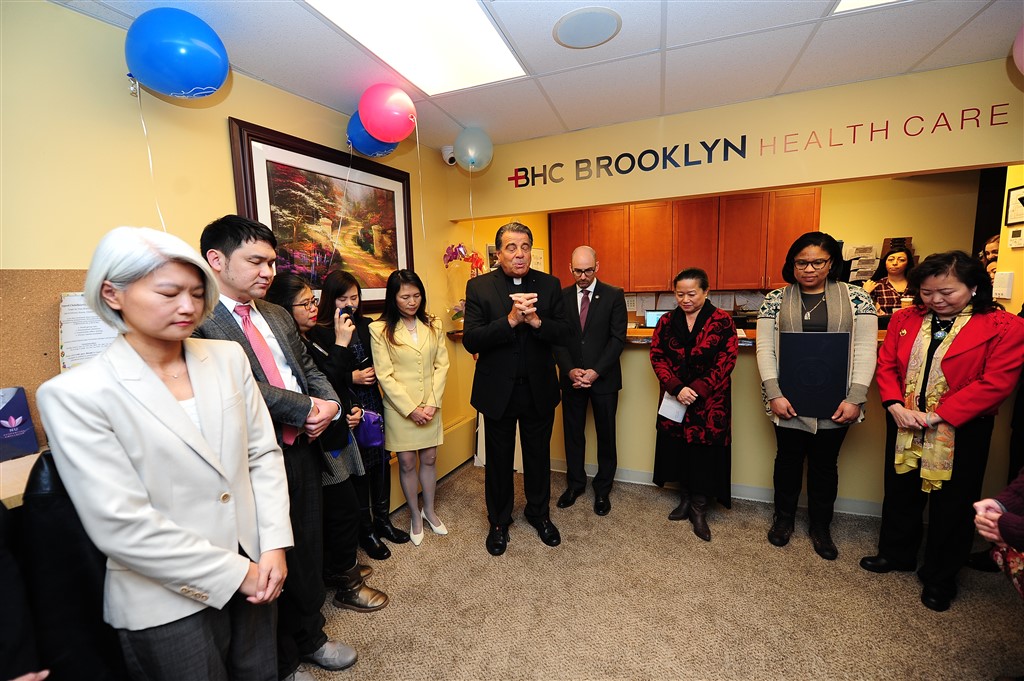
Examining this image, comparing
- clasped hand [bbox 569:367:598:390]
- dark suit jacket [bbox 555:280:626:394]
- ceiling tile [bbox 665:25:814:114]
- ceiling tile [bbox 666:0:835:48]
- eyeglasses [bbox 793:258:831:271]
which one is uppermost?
ceiling tile [bbox 665:25:814:114]

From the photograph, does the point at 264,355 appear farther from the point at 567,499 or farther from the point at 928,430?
the point at 928,430

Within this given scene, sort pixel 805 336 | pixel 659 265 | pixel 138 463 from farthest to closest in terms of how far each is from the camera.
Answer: pixel 659 265 < pixel 805 336 < pixel 138 463

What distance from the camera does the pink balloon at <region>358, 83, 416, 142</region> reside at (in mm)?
2258

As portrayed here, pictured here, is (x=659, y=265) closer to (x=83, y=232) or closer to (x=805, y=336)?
(x=805, y=336)

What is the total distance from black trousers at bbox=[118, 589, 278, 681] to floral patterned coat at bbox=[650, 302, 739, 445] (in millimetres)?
2206

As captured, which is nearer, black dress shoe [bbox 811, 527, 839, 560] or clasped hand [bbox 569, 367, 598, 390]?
black dress shoe [bbox 811, 527, 839, 560]

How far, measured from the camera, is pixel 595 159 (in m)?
3.14

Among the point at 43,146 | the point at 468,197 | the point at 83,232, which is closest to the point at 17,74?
the point at 43,146

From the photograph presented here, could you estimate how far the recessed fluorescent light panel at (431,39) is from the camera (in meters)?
1.78

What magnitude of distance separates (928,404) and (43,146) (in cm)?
367

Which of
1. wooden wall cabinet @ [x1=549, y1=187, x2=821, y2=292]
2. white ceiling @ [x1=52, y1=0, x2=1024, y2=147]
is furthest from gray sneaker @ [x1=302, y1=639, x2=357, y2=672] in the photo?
wooden wall cabinet @ [x1=549, y1=187, x2=821, y2=292]

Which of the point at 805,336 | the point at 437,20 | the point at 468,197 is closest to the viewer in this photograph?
the point at 437,20

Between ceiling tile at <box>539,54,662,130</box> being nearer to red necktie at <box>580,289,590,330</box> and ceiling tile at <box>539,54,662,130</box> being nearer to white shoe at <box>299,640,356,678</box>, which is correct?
red necktie at <box>580,289,590,330</box>

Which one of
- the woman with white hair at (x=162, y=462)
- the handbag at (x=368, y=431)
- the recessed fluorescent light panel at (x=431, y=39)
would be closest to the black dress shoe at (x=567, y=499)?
the handbag at (x=368, y=431)
